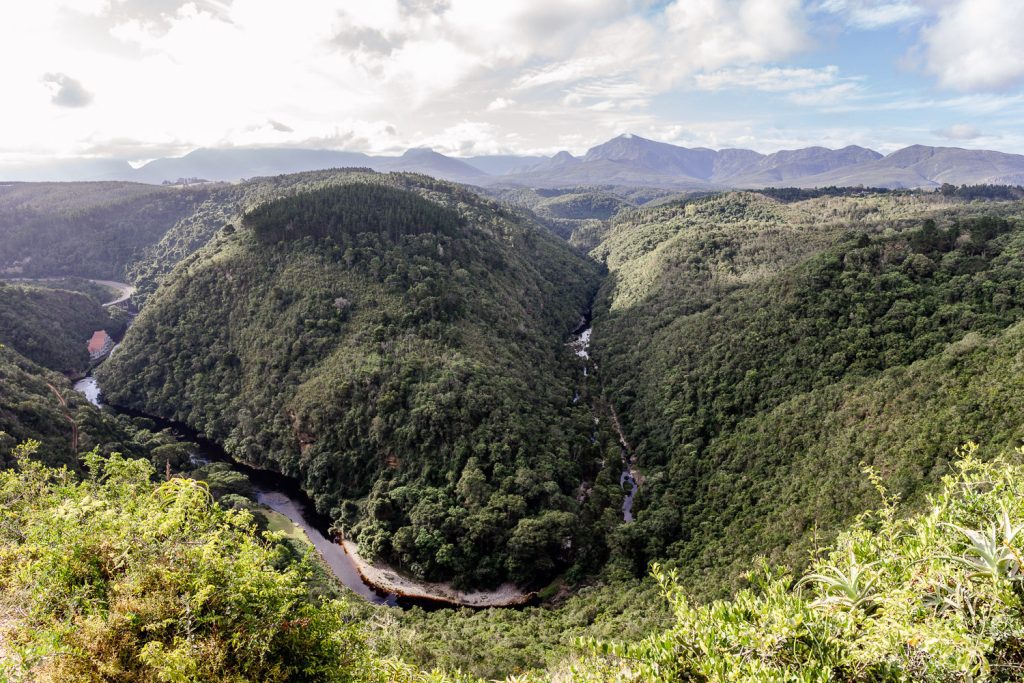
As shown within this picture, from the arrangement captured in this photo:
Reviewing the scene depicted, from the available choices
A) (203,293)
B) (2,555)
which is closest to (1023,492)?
(2,555)

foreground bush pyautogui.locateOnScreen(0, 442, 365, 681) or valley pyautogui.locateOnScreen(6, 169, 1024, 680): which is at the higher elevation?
foreground bush pyautogui.locateOnScreen(0, 442, 365, 681)

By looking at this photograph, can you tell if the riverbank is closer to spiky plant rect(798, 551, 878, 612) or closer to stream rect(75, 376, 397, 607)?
stream rect(75, 376, 397, 607)

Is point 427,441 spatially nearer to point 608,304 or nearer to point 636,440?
point 636,440

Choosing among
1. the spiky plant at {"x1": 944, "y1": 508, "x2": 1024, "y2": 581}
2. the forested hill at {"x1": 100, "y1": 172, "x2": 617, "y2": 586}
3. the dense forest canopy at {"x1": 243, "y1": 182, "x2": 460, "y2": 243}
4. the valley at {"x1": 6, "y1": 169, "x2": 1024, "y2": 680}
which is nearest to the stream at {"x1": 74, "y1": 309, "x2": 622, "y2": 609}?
the valley at {"x1": 6, "y1": 169, "x2": 1024, "y2": 680}

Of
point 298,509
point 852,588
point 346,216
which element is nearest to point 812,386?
point 852,588

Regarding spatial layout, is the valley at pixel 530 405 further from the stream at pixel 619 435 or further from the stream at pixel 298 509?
the stream at pixel 619 435

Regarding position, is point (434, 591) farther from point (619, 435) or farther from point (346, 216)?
point (346, 216)
